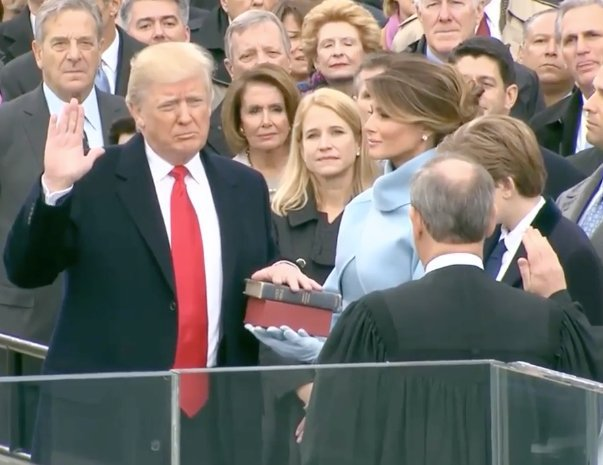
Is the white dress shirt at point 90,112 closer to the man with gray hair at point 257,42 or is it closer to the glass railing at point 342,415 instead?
the man with gray hair at point 257,42

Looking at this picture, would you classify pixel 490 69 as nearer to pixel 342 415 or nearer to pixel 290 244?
pixel 290 244

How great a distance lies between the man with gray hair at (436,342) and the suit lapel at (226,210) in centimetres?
99

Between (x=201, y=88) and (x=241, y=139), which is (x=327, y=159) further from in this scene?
(x=201, y=88)

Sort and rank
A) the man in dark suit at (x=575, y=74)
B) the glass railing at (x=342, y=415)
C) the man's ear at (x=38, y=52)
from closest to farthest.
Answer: the glass railing at (x=342, y=415)
the man's ear at (x=38, y=52)
the man in dark suit at (x=575, y=74)

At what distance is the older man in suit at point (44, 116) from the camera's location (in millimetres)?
9156

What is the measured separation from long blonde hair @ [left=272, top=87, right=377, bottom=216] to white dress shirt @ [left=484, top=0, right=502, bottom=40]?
329 centimetres

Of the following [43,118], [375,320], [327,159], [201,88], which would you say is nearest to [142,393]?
[375,320]

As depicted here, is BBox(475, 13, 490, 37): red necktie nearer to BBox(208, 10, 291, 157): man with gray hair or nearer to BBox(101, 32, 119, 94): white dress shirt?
BBox(208, 10, 291, 157): man with gray hair

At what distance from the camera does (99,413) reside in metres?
6.38

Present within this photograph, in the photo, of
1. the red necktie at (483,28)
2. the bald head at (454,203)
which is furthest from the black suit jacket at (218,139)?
the bald head at (454,203)

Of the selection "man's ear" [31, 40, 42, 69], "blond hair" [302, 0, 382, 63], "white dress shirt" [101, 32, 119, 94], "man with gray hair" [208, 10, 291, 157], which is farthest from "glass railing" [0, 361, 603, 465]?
"blond hair" [302, 0, 382, 63]

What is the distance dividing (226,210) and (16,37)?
5514mm

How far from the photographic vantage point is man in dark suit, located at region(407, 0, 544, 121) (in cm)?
1071

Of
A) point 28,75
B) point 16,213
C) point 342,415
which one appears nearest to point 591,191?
point 342,415
